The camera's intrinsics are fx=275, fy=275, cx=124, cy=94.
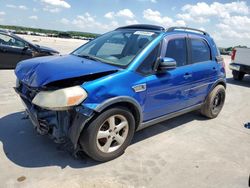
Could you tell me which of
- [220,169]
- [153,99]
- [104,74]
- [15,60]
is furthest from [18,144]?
[15,60]

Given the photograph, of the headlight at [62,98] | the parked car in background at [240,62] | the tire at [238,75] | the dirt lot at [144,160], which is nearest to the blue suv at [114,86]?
the headlight at [62,98]

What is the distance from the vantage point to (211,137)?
197 inches

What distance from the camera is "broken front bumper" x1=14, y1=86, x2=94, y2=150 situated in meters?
3.33

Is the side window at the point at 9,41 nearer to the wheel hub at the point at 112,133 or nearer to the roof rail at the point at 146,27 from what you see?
the roof rail at the point at 146,27

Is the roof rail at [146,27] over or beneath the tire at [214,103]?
over

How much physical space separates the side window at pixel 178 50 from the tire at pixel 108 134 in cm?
138

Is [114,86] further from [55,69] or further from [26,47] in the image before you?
[26,47]

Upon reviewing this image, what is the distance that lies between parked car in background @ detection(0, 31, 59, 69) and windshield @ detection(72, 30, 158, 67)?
570cm

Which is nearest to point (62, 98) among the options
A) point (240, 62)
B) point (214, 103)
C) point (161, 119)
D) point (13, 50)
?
point (161, 119)

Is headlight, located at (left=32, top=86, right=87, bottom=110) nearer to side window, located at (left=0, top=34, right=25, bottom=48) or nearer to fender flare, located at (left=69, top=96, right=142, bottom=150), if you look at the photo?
fender flare, located at (left=69, top=96, right=142, bottom=150)

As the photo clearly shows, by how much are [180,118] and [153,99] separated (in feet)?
6.10

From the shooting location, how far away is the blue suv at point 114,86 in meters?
3.39

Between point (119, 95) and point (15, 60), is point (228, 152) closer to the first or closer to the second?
point (119, 95)

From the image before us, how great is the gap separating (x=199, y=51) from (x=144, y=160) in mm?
2600
